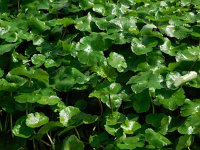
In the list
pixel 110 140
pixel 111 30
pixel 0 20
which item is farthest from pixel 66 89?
pixel 0 20

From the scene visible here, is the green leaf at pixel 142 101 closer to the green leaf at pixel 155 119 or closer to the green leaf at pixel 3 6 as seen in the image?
the green leaf at pixel 155 119

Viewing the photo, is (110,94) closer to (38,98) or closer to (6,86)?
(38,98)

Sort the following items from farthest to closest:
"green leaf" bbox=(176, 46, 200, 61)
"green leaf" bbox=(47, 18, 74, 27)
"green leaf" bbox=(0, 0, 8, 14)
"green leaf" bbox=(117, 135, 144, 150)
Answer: "green leaf" bbox=(0, 0, 8, 14), "green leaf" bbox=(47, 18, 74, 27), "green leaf" bbox=(176, 46, 200, 61), "green leaf" bbox=(117, 135, 144, 150)

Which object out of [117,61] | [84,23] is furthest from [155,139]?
[84,23]

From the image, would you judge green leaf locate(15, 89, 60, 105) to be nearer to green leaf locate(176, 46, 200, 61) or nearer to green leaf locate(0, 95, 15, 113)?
green leaf locate(0, 95, 15, 113)

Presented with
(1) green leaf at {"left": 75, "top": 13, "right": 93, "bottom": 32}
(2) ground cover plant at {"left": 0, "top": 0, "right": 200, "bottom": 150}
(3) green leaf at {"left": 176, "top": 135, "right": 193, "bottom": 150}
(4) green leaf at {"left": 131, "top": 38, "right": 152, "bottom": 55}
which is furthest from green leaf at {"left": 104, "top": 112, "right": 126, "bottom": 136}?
(1) green leaf at {"left": 75, "top": 13, "right": 93, "bottom": 32}

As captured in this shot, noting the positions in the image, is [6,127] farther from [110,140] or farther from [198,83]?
[198,83]
